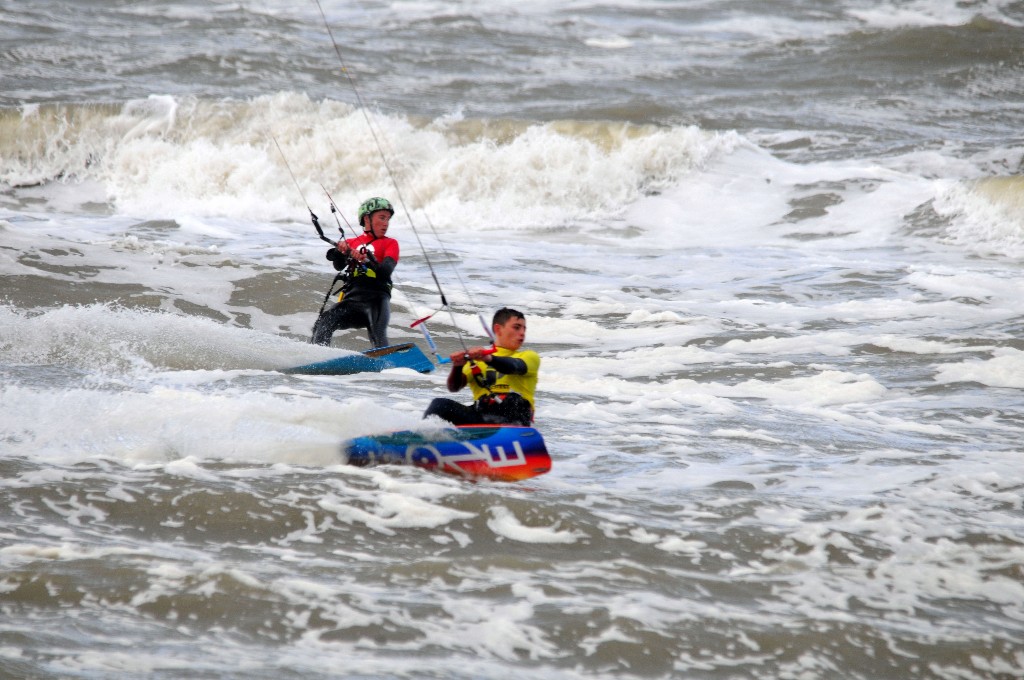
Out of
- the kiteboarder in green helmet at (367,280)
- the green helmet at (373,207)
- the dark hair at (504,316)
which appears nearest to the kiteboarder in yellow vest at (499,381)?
the dark hair at (504,316)

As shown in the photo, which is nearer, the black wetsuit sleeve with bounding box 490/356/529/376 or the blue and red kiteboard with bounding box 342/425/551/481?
the blue and red kiteboard with bounding box 342/425/551/481

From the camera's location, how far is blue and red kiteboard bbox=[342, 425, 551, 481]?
266 inches

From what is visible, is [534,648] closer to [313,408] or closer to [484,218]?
[313,408]

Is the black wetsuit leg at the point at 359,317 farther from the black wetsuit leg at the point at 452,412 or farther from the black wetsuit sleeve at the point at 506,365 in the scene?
the black wetsuit sleeve at the point at 506,365

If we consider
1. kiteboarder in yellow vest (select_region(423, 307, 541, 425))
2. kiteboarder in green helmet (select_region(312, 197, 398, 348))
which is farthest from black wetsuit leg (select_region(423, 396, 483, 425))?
kiteboarder in green helmet (select_region(312, 197, 398, 348))

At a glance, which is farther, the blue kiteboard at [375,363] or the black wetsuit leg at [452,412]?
the blue kiteboard at [375,363]

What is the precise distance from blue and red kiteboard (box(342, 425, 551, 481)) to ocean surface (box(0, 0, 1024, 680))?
174 mm

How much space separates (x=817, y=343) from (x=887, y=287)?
3.14m

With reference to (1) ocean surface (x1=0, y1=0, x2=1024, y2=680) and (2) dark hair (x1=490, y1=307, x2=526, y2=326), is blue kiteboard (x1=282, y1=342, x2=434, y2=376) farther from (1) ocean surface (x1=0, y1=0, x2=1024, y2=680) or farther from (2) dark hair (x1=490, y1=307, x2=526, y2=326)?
(2) dark hair (x1=490, y1=307, x2=526, y2=326)

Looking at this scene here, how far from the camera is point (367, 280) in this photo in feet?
35.1

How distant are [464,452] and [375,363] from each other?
341 cm

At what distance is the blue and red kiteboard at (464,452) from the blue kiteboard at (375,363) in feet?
9.68

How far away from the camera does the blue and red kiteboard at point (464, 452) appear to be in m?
6.75

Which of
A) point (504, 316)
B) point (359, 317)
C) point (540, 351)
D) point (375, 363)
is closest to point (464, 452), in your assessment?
point (504, 316)
